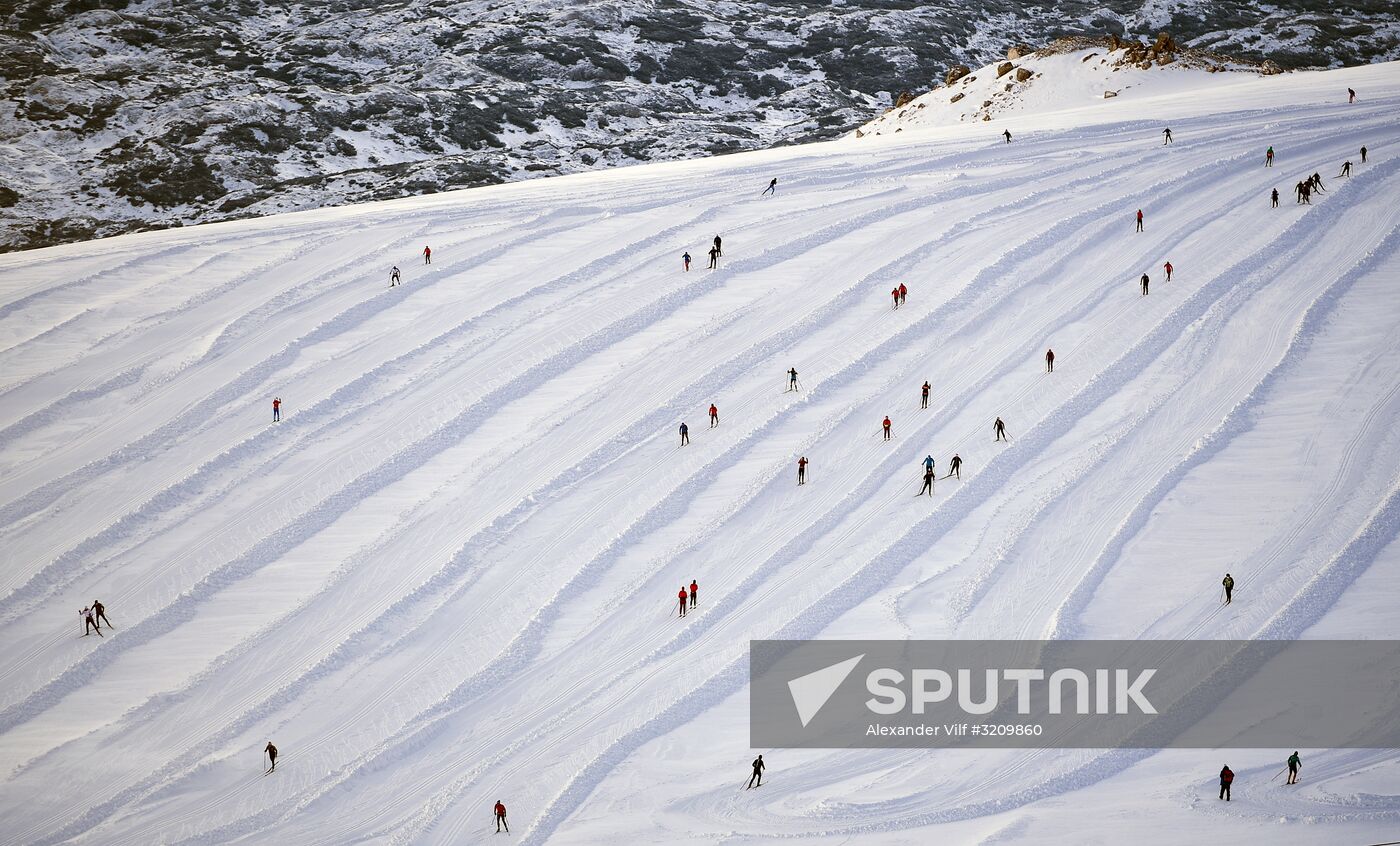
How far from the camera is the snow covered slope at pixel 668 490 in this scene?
2444 cm

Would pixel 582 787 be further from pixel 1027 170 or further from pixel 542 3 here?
pixel 542 3

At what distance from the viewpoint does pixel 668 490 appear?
108 ft

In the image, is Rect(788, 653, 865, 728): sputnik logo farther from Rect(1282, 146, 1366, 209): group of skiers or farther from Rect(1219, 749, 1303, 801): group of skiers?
Rect(1282, 146, 1366, 209): group of skiers

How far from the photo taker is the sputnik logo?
25.8 m

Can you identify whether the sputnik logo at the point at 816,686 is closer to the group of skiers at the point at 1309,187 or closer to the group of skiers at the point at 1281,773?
the group of skiers at the point at 1281,773

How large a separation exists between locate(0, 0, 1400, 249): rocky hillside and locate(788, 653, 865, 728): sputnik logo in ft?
167

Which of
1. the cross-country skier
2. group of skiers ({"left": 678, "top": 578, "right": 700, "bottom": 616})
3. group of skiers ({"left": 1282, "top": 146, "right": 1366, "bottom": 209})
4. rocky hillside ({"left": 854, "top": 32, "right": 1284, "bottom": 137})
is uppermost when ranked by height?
rocky hillside ({"left": 854, "top": 32, "right": 1284, "bottom": 137})

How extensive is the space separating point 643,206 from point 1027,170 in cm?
1635

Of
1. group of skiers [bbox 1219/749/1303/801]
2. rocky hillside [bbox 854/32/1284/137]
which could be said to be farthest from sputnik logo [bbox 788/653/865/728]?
rocky hillside [bbox 854/32/1284/137]

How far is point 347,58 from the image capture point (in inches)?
3883

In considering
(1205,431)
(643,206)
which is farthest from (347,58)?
(1205,431)

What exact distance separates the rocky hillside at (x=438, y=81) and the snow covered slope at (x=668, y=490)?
80.4ft

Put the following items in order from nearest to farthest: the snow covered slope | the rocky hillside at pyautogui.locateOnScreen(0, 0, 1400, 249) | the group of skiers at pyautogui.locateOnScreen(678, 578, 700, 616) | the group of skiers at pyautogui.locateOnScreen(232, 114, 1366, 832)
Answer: the group of skiers at pyautogui.locateOnScreen(232, 114, 1366, 832)
the snow covered slope
the group of skiers at pyautogui.locateOnScreen(678, 578, 700, 616)
the rocky hillside at pyautogui.locateOnScreen(0, 0, 1400, 249)

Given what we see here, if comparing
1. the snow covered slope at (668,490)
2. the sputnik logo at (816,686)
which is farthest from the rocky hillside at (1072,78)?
the sputnik logo at (816,686)
